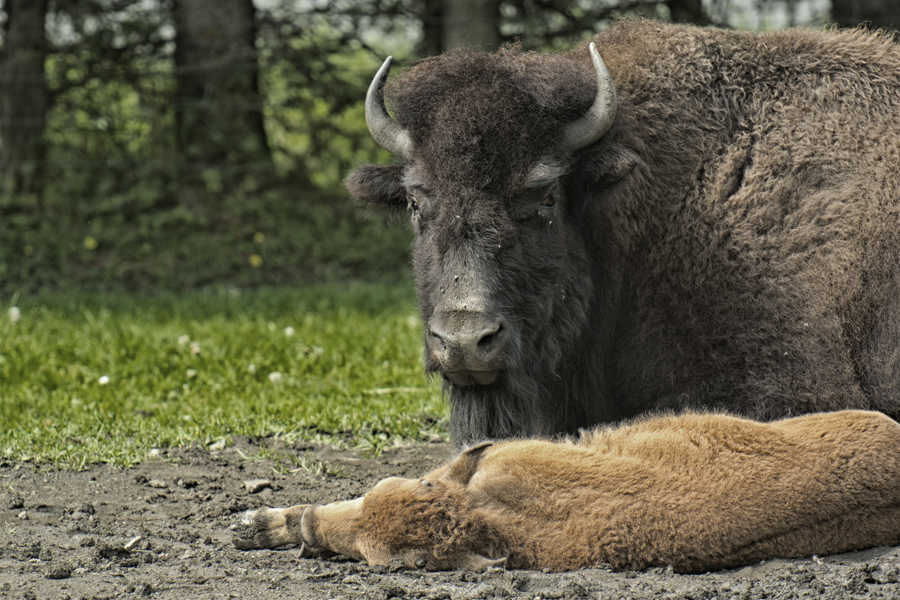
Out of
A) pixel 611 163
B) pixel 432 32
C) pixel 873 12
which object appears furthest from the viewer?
pixel 432 32

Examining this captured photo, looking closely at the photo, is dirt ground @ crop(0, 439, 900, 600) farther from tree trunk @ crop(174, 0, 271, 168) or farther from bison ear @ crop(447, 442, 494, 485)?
tree trunk @ crop(174, 0, 271, 168)

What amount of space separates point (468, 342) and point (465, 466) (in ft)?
2.09

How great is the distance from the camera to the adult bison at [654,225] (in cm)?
Answer: 387

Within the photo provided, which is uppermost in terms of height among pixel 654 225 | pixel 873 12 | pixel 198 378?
pixel 873 12

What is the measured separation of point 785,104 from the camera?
4.32 m

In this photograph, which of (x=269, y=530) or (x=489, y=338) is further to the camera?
(x=489, y=338)

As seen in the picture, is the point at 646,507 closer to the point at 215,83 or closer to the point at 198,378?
the point at 198,378

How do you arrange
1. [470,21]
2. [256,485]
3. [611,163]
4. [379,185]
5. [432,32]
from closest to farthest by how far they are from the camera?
[256,485] < [611,163] < [379,185] < [470,21] < [432,32]

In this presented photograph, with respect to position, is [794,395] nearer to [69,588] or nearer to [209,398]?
[69,588]

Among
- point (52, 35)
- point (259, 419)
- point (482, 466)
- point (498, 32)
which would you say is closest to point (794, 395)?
point (482, 466)

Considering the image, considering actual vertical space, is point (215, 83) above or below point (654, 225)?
above

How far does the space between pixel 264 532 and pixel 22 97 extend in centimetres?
905

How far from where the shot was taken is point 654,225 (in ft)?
14.0

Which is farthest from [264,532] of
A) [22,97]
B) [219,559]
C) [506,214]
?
[22,97]
